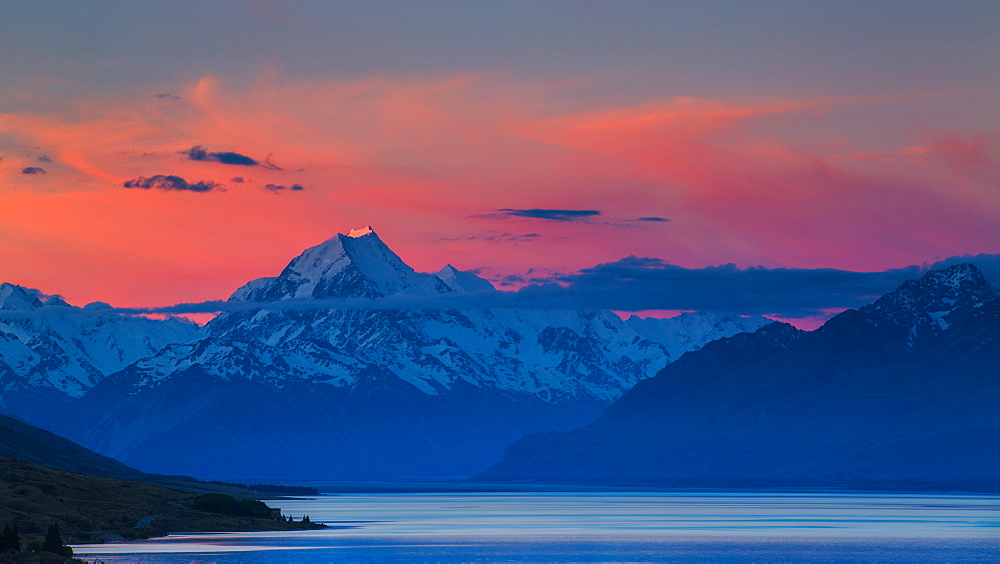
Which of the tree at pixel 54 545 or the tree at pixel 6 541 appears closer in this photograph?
the tree at pixel 6 541

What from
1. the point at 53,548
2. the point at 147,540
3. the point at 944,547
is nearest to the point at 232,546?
the point at 147,540

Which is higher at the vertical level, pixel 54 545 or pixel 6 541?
pixel 6 541

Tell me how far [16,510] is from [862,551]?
9688 cm

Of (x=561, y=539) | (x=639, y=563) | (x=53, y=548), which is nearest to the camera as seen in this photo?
(x=53, y=548)

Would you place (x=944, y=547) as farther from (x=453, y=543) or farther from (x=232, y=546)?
(x=232, y=546)

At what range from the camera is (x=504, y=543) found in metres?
188

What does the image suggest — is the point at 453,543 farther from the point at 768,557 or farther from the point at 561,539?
the point at 768,557

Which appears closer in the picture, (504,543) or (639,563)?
(639,563)

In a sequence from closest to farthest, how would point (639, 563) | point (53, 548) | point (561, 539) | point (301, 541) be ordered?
point (53, 548)
point (639, 563)
point (301, 541)
point (561, 539)

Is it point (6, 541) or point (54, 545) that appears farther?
point (54, 545)

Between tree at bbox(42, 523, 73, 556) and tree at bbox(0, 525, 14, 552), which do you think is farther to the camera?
tree at bbox(42, 523, 73, 556)

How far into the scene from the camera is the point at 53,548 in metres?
133

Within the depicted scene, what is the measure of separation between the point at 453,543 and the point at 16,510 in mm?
52057

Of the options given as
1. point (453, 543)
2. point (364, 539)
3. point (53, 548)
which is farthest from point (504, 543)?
point (53, 548)
